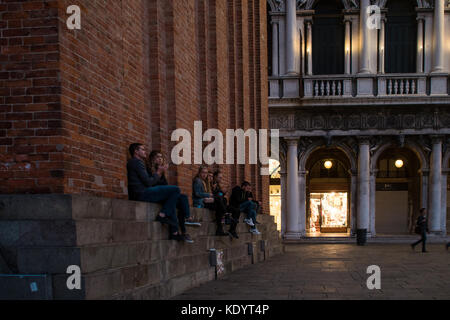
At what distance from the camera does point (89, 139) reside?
5.32m

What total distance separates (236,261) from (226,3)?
26.7 ft

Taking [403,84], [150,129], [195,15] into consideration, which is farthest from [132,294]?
[403,84]

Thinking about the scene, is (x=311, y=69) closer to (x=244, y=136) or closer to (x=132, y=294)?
(x=244, y=136)

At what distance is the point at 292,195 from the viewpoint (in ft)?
82.4

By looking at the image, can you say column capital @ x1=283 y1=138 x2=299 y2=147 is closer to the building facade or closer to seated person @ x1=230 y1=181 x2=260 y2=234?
the building facade

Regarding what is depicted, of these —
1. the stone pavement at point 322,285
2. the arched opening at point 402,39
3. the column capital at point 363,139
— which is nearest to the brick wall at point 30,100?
the stone pavement at point 322,285

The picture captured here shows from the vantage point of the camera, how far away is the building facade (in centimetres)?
2453

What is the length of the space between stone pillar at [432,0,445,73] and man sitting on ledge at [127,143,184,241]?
883 inches

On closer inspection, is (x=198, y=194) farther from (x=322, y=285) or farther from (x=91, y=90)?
(x=91, y=90)

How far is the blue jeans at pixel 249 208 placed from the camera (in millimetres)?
12710

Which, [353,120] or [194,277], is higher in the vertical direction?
[353,120]

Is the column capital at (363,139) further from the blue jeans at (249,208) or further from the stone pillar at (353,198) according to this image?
the blue jeans at (249,208)

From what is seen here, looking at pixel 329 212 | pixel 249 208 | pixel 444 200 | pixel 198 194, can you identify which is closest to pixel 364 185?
pixel 329 212

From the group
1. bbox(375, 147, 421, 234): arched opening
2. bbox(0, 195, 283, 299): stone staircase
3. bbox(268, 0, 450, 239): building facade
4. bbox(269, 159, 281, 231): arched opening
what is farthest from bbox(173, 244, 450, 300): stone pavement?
bbox(375, 147, 421, 234): arched opening
